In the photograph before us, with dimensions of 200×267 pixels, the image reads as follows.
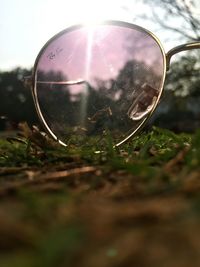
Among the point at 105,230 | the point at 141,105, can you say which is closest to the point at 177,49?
the point at 141,105

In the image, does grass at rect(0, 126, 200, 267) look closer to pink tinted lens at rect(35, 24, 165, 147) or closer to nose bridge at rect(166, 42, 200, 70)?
pink tinted lens at rect(35, 24, 165, 147)

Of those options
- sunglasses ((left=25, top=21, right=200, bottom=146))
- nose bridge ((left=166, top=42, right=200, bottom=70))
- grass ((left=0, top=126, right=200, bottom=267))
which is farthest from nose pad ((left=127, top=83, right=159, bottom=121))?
grass ((left=0, top=126, right=200, bottom=267))

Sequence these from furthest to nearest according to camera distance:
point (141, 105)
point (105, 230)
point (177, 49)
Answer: point (177, 49), point (141, 105), point (105, 230)

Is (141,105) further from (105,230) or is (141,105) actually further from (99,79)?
(105,230)

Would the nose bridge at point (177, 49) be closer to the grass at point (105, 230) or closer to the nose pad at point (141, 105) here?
the nose pad at point (141, 105)

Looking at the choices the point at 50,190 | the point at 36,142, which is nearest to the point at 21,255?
the point at 50,190

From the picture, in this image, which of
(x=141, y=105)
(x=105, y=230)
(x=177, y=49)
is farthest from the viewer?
(x=177, y=49)

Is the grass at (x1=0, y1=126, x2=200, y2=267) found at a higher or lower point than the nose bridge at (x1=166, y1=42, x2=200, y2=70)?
lower

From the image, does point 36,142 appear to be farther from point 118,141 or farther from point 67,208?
point 67,208

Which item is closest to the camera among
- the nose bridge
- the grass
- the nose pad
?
the grass

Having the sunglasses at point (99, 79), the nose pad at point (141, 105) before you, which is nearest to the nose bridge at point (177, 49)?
the sunglasses at point (99, 79)
